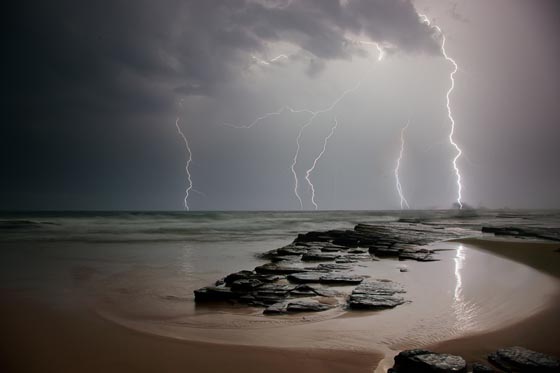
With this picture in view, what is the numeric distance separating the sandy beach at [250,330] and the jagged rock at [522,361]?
21 cm

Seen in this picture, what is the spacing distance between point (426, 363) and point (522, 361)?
1147mm

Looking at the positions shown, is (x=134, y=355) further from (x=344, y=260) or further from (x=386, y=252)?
(x=386, y=252)

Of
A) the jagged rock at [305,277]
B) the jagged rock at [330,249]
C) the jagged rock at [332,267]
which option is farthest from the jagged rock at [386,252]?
the jagged rock at [305,277]

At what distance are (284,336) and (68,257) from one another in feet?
39.8

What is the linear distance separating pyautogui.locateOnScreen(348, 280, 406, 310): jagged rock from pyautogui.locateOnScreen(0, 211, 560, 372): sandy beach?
0.24m

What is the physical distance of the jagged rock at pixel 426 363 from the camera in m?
3.24

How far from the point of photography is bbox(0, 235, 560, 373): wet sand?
3842mm

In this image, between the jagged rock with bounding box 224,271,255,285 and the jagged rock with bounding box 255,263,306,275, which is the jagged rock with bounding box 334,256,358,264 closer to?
the jagged rock with bounding box 255,263,306,275

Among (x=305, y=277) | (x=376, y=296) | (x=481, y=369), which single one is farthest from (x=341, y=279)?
(x=481, y=369)

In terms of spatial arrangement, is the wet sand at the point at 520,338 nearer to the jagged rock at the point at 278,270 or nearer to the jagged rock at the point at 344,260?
Result: the jagged rock at the point at 278,270

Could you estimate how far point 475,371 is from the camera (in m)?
3.30

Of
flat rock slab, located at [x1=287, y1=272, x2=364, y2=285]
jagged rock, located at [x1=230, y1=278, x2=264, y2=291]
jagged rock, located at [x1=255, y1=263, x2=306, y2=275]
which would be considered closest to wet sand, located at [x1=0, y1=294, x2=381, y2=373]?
jagged rock, located at [x1=230, y1=278, x2=264, y2=291]

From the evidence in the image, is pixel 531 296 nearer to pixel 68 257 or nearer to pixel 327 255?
pixel 327 255

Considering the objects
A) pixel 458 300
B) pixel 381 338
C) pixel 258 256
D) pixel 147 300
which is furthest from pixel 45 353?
pixel 258 256
